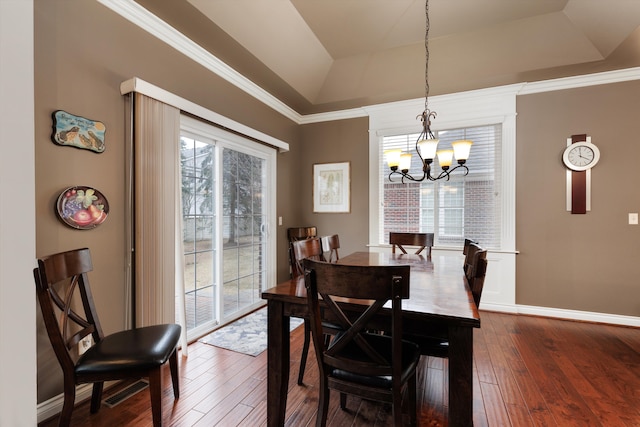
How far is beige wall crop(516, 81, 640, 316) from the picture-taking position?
3088 mm

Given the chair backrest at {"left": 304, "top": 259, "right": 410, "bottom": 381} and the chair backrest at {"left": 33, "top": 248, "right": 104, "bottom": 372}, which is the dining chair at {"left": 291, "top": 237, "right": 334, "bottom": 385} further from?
the chair backrest at {"left": 33, "top": 248, "right": 104, "bottom": 372}

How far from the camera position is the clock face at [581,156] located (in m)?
3.17

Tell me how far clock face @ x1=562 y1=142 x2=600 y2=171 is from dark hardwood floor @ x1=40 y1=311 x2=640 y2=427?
71.0 inches

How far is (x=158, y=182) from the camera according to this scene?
84.8 inches

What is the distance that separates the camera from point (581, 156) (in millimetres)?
3219

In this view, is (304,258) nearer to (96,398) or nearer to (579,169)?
(96,398)

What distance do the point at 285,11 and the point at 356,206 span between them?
253 centimetres

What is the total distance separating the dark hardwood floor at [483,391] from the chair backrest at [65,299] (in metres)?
Result: 0.52

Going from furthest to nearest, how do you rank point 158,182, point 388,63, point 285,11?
point 388,63 < point 285,11 < point 158,182

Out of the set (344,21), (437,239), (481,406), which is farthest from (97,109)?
(437,239)

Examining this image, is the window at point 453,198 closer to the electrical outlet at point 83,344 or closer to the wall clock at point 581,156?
the wall clock at point 581,156

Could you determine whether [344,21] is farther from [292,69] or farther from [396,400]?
[396,400]

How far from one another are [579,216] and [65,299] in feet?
15.4

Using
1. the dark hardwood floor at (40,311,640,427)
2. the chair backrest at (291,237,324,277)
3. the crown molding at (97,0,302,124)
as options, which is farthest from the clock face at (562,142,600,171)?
the crown molding at (97,0,302,124)
